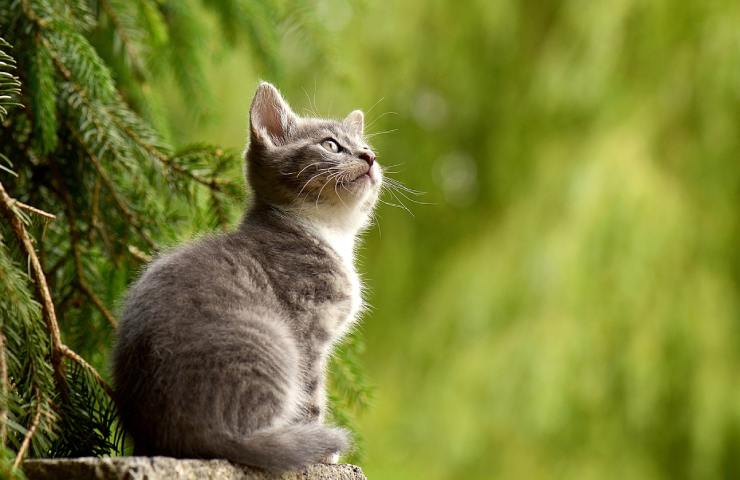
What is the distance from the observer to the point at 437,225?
5.00 m

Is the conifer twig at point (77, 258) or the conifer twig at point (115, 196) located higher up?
the conifer twig at point (115, 196)

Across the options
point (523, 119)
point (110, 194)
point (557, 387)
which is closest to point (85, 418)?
point (110, 194)

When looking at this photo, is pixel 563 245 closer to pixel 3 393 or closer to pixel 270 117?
pixel 270 117

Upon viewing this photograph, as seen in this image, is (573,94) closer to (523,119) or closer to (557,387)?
(523,119)

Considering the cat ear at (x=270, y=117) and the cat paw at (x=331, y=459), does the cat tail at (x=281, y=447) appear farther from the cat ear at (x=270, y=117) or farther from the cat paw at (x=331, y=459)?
the cat ear at (x=270, y=117)

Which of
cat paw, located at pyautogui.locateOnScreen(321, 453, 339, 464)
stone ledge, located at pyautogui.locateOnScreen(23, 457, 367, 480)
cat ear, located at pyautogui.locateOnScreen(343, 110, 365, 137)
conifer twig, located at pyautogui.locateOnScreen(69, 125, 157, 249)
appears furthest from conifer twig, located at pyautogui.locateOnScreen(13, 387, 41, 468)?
cat ear, located at pyautogui.locateOnScreen(343, 110, 365, 137)

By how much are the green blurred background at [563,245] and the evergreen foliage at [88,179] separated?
5.05 feet

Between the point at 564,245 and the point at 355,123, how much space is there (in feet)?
6.85

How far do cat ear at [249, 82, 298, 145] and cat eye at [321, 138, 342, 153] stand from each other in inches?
3.6

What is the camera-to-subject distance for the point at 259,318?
1488mm

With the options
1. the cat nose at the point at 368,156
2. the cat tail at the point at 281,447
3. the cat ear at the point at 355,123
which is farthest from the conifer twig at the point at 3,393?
the cat ear at the point at 355,123

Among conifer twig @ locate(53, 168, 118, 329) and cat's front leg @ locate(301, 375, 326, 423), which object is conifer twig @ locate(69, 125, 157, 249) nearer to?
conifer twig @ locate(53, 168, 118, 329)

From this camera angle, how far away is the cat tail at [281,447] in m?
1.30

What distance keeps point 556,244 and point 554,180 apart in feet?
1.56
